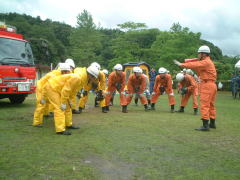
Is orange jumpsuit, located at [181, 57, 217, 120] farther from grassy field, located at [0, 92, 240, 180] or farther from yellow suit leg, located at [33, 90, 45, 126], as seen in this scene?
yellow suit leg, located at [33, 90, 45, 126]

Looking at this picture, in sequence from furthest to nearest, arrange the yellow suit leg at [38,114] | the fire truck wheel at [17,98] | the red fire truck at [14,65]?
the fire truck wheel at [17,98]
the red fire truck at [14,65]
the yellow suit leg at [38,114]

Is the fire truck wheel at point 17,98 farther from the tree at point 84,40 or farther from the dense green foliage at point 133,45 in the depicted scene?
the tree at point 84,40

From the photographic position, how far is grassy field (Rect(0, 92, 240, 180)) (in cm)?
386

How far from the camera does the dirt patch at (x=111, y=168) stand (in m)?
3.79

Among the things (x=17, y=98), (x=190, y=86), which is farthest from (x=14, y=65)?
(x=190, y=86)

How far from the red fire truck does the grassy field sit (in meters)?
2.94

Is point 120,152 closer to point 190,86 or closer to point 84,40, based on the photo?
point 190,86

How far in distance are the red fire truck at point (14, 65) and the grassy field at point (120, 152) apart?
116 inches

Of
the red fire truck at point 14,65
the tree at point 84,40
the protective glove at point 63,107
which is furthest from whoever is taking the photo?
the tree at point 84,40

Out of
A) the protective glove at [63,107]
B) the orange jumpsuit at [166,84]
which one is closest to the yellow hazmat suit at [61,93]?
the protective glove at [63,107]

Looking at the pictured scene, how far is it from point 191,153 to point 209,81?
2.80m

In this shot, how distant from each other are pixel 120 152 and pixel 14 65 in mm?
6991

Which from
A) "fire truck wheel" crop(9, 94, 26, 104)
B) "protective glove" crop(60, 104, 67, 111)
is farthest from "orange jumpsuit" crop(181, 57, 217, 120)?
"fire truck wheel" crop(9, 94, 26, 104)

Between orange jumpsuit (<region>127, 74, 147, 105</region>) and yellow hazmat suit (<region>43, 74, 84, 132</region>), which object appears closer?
yellow hazmat suit (<region>43, 74, 84, 132</region>)
